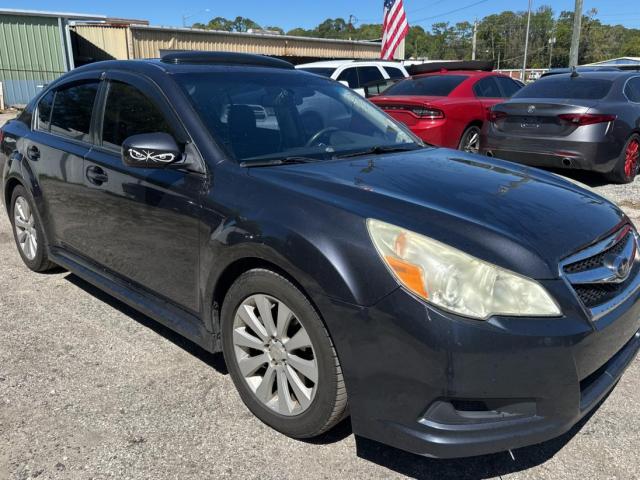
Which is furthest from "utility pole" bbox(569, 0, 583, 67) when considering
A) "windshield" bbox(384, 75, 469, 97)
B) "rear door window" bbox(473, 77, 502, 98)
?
"windshield" bbox(384, 75, 469, 97)

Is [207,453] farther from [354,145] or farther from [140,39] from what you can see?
[140,39]

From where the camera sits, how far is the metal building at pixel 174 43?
77.4 ft

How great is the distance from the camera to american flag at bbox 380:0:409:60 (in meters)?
14.9

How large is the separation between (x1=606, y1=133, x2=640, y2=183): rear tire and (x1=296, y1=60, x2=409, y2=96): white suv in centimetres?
479

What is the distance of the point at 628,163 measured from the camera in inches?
294

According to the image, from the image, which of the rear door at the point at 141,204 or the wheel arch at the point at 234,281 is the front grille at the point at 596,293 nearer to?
the wheel arch at the point at 234,281

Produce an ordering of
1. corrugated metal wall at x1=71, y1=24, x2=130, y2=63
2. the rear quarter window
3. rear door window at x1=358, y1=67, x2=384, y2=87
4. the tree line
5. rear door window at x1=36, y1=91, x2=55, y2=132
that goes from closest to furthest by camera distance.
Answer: rear door window at x1=36, y1=91, x2=55, y2=132 → rear door window at x1=358, y1=67, x2=384, y2=87 → the rear quarter window → corrugated metal wall at x1=71, y1=24, x2=130, y2=63 → the tree line

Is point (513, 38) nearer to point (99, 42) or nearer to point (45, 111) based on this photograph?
point (99, 42)

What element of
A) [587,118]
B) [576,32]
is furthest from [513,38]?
[587,118]

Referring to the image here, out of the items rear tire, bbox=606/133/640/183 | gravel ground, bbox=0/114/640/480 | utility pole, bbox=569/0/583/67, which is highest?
utility pole, bbox=569/0/583/67

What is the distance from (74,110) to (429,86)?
20.4 feet

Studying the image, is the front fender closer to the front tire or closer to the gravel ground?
the front tire

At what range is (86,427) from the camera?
2.63m

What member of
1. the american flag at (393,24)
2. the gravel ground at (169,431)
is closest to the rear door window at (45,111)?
the gravel ground at (169,431)
